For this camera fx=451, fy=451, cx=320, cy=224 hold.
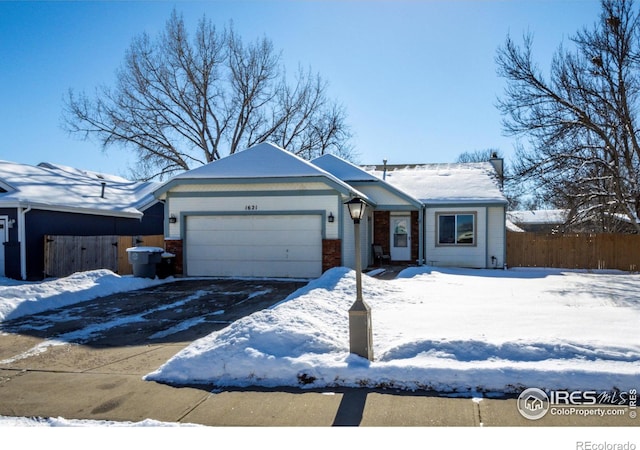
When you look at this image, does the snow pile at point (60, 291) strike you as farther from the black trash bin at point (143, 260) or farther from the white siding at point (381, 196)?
the white siding at point (381, 196)

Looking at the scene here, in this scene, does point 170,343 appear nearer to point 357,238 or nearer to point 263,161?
point 357,238

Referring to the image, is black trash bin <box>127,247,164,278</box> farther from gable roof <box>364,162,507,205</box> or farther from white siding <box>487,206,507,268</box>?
white siding <box>487,206,507,268</box>

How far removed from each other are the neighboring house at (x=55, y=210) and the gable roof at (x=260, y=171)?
199 inches

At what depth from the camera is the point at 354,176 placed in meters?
18.3

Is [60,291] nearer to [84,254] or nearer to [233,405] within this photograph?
[84,254]

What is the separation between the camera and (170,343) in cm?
692

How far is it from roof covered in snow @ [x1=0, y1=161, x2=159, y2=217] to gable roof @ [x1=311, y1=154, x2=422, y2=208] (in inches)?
317

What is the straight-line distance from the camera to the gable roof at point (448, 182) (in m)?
17.2

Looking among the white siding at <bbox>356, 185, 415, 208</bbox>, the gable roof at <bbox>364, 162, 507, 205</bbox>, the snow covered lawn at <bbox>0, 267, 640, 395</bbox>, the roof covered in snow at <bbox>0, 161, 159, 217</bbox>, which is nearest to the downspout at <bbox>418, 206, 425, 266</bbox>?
the gable roof at <bbox>364, 162, 507, 205</bbox>

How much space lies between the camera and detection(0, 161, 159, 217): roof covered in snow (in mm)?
16391

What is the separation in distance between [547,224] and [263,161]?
1515 inches

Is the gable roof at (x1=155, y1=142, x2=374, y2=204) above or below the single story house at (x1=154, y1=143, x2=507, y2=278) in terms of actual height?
above

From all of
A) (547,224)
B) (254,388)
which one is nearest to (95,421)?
(254,388)

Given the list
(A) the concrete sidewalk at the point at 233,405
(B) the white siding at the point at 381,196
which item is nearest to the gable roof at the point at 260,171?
(B) the white siding at the point at 381,196
